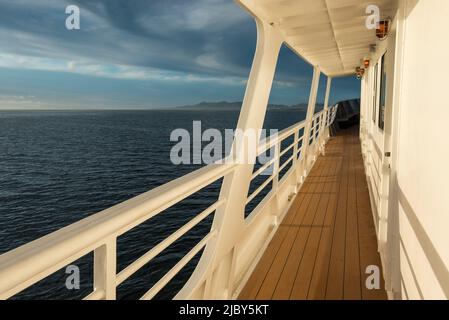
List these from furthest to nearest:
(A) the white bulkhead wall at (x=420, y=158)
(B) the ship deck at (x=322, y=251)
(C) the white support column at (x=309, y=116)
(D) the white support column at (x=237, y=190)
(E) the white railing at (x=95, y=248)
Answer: (C) the white support column at (x=309, y=116) < (B) the ship deck at (x=322, y=251) < (D) the white support column at (x=237, y=190) < (A) the white bulkhead wall at (x=420, y=158) < (E) the white railing at (x=95, y=248)

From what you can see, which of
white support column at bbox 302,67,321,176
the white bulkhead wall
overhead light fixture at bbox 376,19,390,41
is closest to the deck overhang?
overhead light fixture at bbox 376,19,390,41

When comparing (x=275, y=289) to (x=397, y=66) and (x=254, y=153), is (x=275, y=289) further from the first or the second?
(x=397, y=66)

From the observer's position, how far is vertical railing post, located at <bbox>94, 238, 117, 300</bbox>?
0.84 meters

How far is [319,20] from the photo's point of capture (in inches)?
109

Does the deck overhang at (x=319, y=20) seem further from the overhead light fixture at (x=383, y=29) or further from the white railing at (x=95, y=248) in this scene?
the white railing at (x=95, y=248)

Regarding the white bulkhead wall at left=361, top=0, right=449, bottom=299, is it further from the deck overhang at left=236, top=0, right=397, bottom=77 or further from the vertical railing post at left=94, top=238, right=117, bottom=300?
the vertical railing post at left=94, top=238, right=117, bottom=300

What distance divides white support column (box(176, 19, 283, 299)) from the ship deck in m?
0.26

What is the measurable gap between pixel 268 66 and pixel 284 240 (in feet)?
4.66

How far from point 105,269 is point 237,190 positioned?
1281 millimetres

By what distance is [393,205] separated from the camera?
2133mm

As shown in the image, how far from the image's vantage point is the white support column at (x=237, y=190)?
185cm

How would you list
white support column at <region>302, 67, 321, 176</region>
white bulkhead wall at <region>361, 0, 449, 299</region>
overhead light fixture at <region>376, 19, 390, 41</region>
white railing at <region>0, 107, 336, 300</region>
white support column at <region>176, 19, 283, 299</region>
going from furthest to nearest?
1. white support column at <region>302, 67, 321, 176</region>
2. overhead light fixture at <region>376, 19, 390, 41</region>
3. white support column at <region>176, 19, 283, 299</region>
4. white bulkhead wall at <region>361, 0, 449, 299</region>
5. white railing at <region>0, 107, 336, 300</region>

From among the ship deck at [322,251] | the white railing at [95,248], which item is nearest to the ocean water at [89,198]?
the ship deck at [322,251]

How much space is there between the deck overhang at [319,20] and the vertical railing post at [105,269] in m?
1.56
